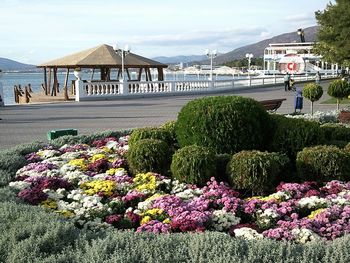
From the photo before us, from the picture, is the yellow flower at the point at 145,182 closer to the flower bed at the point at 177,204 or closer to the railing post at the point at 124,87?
the flower bed at the point at 177,204

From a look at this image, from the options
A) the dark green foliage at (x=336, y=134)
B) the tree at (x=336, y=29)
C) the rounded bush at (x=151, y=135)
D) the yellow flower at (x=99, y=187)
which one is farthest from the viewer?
the tree at (x=336, y=29)

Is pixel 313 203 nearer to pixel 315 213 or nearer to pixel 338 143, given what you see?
pixel 315 213

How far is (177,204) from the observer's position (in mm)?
6027

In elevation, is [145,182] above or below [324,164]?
below

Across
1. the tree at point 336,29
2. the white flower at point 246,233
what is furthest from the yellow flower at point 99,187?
the tree at point 336,29

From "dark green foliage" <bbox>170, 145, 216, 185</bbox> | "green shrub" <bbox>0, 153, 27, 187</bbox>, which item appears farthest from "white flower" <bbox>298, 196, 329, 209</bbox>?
"green shrub" <bbox>0, 153, 27, 187</bbox>

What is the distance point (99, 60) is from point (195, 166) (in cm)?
3190

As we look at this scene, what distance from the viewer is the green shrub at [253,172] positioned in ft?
21.9

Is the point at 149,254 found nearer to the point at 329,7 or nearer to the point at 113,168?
the point at 113,168

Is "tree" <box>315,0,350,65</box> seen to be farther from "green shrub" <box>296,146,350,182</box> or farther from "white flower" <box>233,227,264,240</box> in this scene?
"white flower" <box>233,227,264,240</box>

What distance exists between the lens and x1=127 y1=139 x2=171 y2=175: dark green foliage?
7598mm

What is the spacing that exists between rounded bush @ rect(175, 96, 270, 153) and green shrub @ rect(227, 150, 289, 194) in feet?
2.77

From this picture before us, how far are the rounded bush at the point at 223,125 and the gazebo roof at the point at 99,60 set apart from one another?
30.0 meters

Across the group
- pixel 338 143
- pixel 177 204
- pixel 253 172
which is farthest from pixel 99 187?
pixel 338 143
